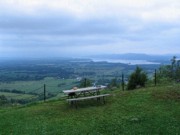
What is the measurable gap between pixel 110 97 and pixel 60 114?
13.7ft

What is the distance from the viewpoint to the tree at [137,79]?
20.3 metres

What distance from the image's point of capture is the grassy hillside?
1105 cm

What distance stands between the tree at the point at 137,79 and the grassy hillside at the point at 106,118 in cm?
337

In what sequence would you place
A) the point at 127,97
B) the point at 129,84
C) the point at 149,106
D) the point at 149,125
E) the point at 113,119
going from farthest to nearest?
the point at 129,84, the point at 127,97, the point at 149,106, the point at 113,119, the point at 149,125

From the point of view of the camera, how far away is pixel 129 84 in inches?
807

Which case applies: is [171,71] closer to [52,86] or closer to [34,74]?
[52,86]

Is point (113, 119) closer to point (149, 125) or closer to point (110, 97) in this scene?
point (149, 125)

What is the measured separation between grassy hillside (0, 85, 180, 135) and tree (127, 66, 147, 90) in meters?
3.37

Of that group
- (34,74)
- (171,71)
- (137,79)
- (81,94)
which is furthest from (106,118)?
(34,74)

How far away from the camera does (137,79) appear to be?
2069cm

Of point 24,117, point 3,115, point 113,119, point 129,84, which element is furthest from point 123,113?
point 129,84

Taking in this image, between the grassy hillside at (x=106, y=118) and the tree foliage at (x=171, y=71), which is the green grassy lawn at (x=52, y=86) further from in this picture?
the grassy hillside at (x=106, y=118)

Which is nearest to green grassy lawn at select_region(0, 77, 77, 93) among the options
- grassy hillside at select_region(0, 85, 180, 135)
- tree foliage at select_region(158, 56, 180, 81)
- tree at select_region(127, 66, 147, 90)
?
tree foliage at select_region(158, 56, 180, 81)

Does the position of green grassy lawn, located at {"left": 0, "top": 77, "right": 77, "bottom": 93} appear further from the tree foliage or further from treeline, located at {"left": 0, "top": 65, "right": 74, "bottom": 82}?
the tree foliage
